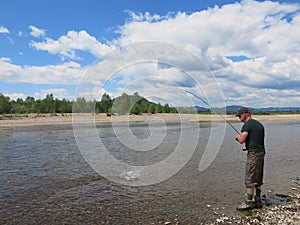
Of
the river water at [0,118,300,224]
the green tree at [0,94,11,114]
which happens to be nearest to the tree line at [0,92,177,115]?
the green tree at [0,94,11,114]

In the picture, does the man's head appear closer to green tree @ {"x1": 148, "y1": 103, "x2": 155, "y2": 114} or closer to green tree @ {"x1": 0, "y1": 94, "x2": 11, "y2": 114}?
green tree @ {"x1": 0, "y1": 94, "x2": 11, "y2": 114}

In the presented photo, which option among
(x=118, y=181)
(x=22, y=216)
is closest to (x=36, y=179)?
(x=118, y=181)

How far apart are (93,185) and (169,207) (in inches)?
186

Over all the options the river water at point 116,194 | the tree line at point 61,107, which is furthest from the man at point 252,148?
the tree line at point 61,107

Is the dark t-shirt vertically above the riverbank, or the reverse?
the dark t-shirt

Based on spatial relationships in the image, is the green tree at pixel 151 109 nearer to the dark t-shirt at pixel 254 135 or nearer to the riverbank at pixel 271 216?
the riverbank at pixel 271 216

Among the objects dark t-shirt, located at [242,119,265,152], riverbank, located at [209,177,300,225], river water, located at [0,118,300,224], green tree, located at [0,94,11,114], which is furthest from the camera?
green tree, located at [0,94,11,114]

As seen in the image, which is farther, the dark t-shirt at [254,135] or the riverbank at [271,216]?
the dark t-shirt at [254,135]

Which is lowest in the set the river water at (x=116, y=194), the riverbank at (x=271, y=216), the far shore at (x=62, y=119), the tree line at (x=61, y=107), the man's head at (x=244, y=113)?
the river water at (x=116, y=194)

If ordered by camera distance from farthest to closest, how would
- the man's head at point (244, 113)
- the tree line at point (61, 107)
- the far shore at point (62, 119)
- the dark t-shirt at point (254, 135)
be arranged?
1. the tree line at point (61, 107)
2. the far shore at point (62, 119)
3. the man's head at point (244, 113)
4. the dark t-shirt at point (254, 135)

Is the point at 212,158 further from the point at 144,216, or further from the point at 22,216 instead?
the point at 22,216

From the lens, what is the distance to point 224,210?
995 cm

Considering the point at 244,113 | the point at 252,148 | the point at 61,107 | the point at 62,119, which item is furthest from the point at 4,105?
the point at 252,148

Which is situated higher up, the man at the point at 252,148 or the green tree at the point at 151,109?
the green tree at the point at 151,109
